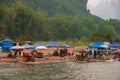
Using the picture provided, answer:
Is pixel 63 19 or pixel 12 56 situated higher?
pixel 63 19

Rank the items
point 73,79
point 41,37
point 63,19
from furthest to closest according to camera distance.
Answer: point 63,19 → point 41,37 → point 73,79

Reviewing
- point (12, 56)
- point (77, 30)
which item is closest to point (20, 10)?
point (77, 30)

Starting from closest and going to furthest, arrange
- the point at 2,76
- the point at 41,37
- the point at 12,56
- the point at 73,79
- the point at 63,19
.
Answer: the point at 73,79, the point at 2,76, the point at 12,56, the point at 41,37, the point at 63,19

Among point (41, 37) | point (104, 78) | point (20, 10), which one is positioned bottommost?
point (104, 78)

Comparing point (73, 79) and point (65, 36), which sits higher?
point (65, 36)

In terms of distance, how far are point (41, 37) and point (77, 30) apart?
3939cm

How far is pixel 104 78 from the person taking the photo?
31234mm

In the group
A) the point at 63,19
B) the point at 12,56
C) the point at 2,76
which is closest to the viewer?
the point at 2,76

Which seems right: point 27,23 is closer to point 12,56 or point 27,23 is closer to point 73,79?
point 12,56

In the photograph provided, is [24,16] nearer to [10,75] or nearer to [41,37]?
[41,37]

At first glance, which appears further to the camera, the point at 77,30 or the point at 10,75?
the point at 77,30

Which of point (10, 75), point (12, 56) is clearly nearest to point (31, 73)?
point (10, 75)

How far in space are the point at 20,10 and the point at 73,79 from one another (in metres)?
87.6

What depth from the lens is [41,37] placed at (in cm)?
13050
